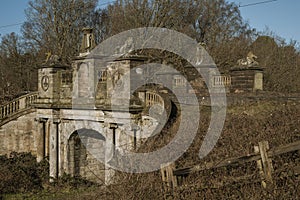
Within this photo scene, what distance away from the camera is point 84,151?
654 inches

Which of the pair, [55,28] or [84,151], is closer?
[84,151]

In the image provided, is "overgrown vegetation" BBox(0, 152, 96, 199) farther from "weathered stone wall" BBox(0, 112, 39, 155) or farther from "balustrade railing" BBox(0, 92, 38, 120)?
"balustrade railing" BBox(0, 92, 38, 120)

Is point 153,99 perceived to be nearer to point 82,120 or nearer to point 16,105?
point 82,120

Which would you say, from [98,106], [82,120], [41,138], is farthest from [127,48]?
[41,138]

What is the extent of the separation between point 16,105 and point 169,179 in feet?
47.5

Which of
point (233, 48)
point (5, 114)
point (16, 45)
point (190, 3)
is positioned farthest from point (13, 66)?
point (233, 48)

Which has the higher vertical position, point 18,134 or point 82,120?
point 82,120

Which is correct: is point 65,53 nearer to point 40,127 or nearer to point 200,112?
point 40,127

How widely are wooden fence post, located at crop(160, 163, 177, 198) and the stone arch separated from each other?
28.0 ft

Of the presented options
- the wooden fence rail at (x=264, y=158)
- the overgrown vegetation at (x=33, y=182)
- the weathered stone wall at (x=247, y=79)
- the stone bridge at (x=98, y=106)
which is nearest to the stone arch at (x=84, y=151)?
the stone bridge at (x=98, y=106)

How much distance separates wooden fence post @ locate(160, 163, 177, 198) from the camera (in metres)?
7.22

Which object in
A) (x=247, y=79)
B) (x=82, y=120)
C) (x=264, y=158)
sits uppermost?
(x=247, y=79)

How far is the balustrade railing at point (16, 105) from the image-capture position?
1966 cm

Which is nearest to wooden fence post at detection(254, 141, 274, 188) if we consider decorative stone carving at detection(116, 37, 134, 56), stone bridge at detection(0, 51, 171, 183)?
stone bridge at detection(0, 51, 171, 183)
